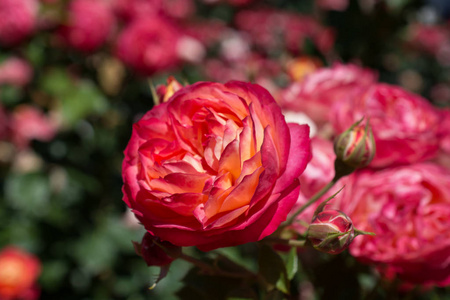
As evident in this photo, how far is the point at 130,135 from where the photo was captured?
1.28 meters

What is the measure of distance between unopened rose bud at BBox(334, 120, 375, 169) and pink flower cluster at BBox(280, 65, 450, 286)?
3 cm

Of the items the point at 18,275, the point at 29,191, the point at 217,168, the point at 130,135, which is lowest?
the point at 18,275

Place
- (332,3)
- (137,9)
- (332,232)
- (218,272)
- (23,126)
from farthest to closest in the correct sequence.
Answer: (332,3)
(23,126)
(137,9)
(218,272)
(332,232)

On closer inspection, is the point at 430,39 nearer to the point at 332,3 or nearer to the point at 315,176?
the point at 332,3

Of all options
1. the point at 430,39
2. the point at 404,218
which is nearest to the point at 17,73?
the point at 404,218

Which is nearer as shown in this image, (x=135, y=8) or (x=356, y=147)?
(x=356, y=147)

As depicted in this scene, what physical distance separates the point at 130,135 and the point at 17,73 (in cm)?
52

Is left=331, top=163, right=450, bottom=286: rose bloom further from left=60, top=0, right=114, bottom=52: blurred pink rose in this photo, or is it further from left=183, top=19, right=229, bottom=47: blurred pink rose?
left=183, top=19, right=229, bottom=47: blurred pink rose

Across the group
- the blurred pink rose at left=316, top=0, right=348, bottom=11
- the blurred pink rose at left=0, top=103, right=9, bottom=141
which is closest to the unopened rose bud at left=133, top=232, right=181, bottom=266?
the blurred pink rose at left=0, top=103, right=9, bottom=141

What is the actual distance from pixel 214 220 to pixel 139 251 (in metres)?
0.11

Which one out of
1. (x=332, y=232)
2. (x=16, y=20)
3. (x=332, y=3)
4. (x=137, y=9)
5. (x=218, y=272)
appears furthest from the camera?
(x=332, y=3)

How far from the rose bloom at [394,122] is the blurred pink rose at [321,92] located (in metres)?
0.05

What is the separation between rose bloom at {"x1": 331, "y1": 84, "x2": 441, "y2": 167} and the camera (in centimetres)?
50

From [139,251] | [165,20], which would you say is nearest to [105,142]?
[165,20]
